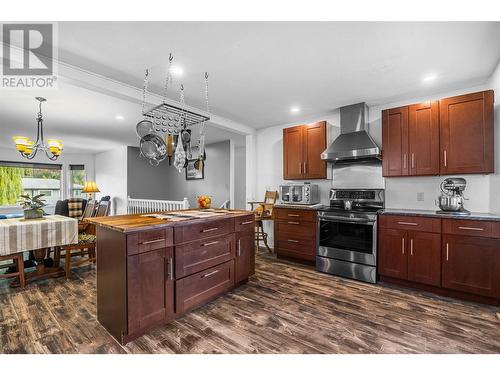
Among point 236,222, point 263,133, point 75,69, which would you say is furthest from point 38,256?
point 263,133

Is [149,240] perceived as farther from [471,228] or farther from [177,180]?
[177,180]

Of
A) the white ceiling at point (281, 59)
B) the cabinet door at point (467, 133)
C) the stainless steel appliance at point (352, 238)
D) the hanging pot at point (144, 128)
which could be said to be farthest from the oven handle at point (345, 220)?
the hanging pot at point (144, 128)

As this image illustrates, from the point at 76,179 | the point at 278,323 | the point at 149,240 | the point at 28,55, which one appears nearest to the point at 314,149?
the point at 278,323

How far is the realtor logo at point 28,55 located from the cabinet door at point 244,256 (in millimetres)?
2485

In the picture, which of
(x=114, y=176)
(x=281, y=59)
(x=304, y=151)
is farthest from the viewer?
(x=114, y=176)

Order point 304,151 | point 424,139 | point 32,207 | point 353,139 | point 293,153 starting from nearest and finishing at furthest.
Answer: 1. point 424,139
2. point 32,207
3. point 353,139
4. point 304,151
5. point 293,153

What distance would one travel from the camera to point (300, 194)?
3.93 m

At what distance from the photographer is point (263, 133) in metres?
4.98

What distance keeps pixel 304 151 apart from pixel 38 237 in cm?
388

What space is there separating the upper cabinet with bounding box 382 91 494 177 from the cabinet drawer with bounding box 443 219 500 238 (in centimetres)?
64

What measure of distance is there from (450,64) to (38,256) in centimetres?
537

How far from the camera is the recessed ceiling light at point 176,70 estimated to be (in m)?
2.42

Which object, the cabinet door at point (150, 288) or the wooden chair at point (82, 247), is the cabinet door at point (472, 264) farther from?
the wooden chair at point (82, 247)

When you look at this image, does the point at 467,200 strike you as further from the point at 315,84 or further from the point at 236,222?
the point at 236,222
